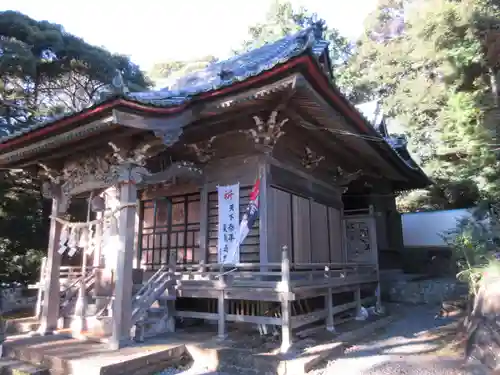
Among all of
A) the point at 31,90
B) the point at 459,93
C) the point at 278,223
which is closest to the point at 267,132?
the point at 278,223

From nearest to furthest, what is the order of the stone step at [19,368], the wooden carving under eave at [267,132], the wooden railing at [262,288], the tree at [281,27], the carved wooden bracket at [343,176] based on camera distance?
the stone step at [19,368], the wooden railing at [262,288], the wooden carving under eave at [267,132], the carved wooden bracket at [343,176], the tree at [281,27]

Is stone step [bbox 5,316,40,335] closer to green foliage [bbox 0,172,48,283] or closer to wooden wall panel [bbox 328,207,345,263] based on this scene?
wooden wall panel [bbox 328,207,345,263]

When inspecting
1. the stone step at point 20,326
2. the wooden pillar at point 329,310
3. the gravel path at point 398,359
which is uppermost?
the wooden pillar at point 329,310

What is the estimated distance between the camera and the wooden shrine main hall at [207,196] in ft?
20.9

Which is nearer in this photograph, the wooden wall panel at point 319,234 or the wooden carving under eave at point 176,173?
the wooden carving under eave at point 176,173

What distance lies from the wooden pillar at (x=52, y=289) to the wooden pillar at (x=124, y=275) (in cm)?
232

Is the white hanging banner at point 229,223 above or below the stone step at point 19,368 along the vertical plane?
above

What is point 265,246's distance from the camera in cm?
774

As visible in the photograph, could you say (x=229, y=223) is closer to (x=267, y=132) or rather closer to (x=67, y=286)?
(x=267, y=132)

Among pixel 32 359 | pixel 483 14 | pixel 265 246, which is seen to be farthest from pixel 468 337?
pixel 483 14

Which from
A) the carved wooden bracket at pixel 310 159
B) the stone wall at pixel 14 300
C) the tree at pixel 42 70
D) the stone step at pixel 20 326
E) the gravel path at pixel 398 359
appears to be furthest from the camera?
the tree at pixel 42 70

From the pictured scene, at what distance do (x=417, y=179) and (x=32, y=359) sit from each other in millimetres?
12309

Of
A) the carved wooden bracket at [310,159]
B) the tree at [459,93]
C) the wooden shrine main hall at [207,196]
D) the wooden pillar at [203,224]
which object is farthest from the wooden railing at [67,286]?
the tree at [459,93]

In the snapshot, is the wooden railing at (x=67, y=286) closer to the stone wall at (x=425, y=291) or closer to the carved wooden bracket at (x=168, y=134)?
the carved wooden bracket at (x=168, y=134)
